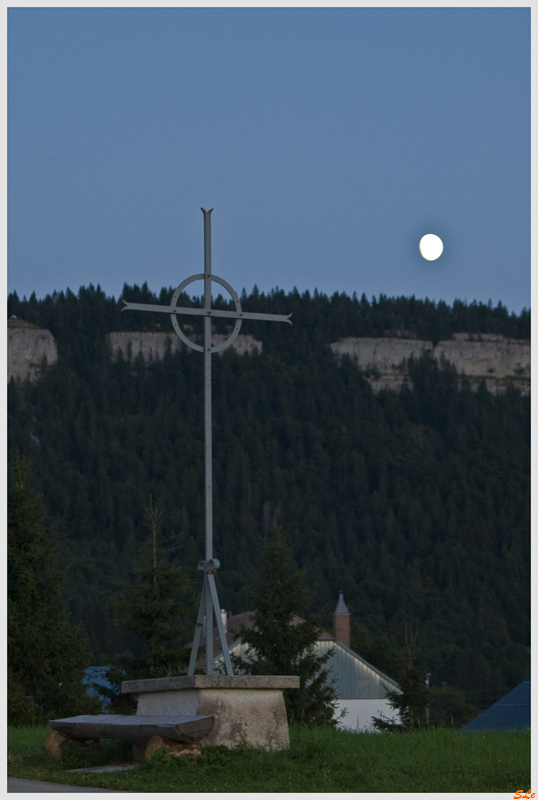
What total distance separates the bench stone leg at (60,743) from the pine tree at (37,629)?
7894 millimetres

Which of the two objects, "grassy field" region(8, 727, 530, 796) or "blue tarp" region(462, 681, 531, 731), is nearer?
"grassy field" region(8, 727, 530, 796)

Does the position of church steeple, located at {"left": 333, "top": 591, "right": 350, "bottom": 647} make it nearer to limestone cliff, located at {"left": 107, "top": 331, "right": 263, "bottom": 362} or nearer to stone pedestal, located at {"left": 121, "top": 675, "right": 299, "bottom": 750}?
stone pedestal, located at {"left": 121, "top": 675, "right": 299, "bottom": 750}

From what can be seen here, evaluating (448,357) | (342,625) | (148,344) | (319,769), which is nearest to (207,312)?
(319,769)

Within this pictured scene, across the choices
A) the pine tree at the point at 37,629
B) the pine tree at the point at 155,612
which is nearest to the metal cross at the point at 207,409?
the pine tree at the point at 37,629

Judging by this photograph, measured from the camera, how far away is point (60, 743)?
992cm

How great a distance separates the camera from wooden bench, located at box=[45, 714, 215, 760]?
8656mm

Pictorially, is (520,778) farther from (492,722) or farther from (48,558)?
(492,722)

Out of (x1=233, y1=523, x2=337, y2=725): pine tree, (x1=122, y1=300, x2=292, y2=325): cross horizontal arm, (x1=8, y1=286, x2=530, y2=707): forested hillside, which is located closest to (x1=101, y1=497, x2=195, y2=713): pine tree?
(x1=233, y1=523, x2=337, y2=725): pine tree

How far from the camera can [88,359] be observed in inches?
5723

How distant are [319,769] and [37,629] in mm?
10788

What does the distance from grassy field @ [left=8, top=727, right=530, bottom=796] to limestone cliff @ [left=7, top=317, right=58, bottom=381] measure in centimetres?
13377

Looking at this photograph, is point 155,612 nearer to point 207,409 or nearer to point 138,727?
point 207,409

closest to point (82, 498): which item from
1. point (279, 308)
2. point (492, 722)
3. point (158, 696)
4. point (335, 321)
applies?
point (279, 308)

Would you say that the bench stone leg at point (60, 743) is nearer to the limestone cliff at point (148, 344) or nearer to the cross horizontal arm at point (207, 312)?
the cross horizontal arm at point (207, 312)
